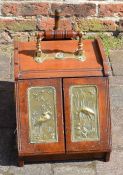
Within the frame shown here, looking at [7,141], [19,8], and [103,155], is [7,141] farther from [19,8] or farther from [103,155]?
[19,8]

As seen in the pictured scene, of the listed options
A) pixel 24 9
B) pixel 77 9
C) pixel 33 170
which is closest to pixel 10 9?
pixel 24 9

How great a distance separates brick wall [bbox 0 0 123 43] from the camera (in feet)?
14.4

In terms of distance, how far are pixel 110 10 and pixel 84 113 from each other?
1.60 m

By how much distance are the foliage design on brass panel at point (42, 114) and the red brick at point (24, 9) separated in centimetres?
149

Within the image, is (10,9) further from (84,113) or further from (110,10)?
(84,113)

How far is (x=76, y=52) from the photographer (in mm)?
3199

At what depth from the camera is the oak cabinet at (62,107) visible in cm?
307

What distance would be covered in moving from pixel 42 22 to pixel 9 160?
1.58 meters

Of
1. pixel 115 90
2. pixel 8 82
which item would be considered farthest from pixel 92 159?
pixel 8 82

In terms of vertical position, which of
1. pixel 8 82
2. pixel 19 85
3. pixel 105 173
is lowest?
pixel 105 173

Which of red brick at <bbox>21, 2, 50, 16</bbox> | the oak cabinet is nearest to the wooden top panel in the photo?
the oak cabinet

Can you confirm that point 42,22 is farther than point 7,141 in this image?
Yes

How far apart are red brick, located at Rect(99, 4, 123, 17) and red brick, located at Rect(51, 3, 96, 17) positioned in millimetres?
69

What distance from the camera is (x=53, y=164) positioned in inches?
129
